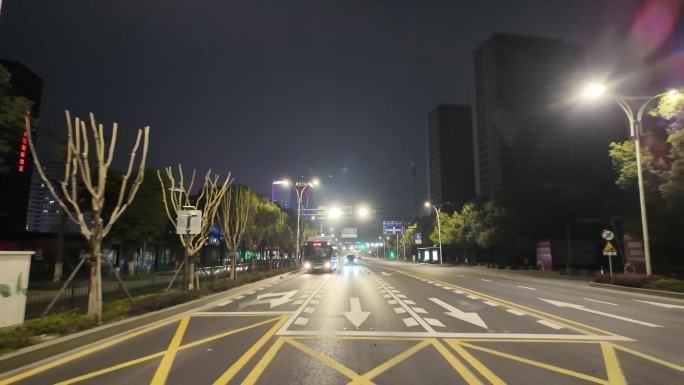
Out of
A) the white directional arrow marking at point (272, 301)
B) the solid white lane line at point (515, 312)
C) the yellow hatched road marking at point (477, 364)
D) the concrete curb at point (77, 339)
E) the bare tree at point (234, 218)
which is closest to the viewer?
the yellow hatched road marking at point (477, 364)

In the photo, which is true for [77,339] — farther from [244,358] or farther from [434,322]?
[434,322]

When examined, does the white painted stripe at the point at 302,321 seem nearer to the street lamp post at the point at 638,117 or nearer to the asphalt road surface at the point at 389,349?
the asphalt road surface at the point at 389,349

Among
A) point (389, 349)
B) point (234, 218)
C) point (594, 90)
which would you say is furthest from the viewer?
point (234, 218)

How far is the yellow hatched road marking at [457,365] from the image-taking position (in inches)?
231

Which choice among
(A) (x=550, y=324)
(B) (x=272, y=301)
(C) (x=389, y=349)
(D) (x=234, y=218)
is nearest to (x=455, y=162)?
(D) (x=234, y=218)

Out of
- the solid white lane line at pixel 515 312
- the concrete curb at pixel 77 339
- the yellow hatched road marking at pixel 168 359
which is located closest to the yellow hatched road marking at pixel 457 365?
the yellow hatched road marking at pixel 168 359

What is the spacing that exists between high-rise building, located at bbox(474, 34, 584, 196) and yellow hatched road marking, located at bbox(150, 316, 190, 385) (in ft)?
500

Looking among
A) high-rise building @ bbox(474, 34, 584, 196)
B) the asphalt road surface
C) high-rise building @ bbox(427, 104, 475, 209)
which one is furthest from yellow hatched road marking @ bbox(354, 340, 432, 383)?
high-rise building @ bbox(427, 104, 475, 209)

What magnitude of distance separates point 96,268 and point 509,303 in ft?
43.9

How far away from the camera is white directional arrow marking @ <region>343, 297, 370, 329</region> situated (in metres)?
11.0

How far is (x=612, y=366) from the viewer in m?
6.62

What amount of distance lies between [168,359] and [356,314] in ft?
20.8

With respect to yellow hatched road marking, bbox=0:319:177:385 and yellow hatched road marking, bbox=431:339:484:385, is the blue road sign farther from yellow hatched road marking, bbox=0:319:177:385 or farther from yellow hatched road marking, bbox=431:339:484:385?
yellow hatched road marking, bbox=431:339:484:385

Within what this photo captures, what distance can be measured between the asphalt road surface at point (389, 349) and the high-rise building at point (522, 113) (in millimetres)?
147880
